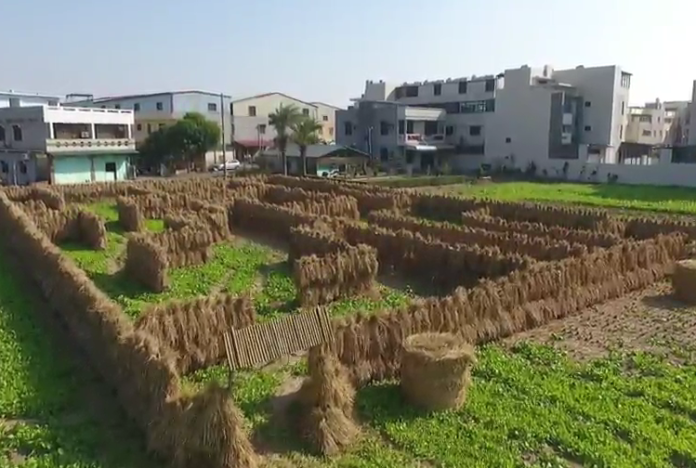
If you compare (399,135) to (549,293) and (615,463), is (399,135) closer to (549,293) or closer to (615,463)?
(549,293)

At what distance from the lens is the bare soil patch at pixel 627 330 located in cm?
1060

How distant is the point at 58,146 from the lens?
39750mm

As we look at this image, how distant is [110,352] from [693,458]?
7.99 meters

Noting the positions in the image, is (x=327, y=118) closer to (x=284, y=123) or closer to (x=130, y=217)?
(x=284, y=123)

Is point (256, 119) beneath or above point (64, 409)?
above

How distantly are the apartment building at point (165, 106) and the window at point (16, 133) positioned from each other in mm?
12665

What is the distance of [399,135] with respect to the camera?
52844 mm

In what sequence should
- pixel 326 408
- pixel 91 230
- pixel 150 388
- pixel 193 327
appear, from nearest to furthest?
pixel 326 408, pixel 150 388, pixel 193 327, pixel 91 230

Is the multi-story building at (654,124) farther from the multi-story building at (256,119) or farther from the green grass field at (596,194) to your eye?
the multi-story building at (256,119)

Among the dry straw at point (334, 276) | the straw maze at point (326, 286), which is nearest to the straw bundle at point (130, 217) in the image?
the straw maze at point (326, 286)

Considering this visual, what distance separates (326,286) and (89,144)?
109 ft

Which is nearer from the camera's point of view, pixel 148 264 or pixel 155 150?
→ pixel 148 264

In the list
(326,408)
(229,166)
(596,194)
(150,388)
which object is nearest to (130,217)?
(150,388)

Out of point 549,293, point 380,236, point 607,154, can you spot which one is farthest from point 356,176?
point 549,293
